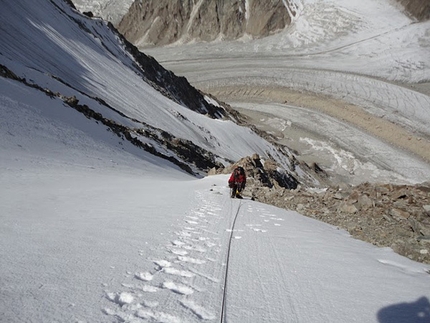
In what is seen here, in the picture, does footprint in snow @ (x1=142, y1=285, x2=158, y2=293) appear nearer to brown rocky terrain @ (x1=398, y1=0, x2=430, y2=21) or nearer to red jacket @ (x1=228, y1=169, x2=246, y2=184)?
red jacket @ (x1=228, y1=169, x2=246, y2=184)

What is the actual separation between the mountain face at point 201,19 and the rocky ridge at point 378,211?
72670 mm

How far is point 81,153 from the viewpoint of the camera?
12.5 meters

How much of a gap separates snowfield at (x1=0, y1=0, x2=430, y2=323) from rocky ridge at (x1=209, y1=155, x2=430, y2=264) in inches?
15.0

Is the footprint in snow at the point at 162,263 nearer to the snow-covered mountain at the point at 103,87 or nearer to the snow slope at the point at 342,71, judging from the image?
the snow-covered mountain at the point at 103,87

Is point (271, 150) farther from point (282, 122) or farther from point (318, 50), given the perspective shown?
point (318, 50)

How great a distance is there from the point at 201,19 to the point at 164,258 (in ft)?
283

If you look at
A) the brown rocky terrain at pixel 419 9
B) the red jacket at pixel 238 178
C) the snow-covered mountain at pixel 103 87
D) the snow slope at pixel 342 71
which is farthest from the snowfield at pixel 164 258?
the brown rocky terrain at pixel 419 9

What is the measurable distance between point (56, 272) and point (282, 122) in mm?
42550

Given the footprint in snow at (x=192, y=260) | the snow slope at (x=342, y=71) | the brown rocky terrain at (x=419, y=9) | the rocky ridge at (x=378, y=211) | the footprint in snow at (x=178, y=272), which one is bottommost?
the footprint in snow at (x=178, y=272)

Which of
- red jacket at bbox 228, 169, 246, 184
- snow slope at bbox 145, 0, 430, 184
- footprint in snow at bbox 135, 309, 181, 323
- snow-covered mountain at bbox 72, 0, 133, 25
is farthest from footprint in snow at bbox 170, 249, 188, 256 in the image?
snow-covered mountain at bbox 72, 0, 133, 25

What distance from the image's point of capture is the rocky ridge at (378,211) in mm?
5955

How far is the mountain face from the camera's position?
3054 inches

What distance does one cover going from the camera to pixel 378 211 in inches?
291

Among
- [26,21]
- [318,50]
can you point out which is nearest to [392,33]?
[318,50]
